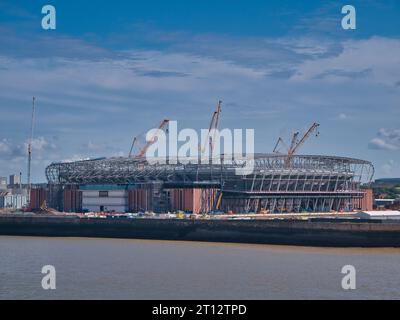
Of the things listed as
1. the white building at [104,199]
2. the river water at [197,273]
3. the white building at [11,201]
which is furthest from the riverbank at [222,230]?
the white building at [11,201]

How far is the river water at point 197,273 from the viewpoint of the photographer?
31219 mm

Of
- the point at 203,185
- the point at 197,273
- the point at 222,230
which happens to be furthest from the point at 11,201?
the point at 197,273

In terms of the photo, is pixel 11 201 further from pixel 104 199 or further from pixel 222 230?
pixel 222 230

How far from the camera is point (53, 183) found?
4016 inches

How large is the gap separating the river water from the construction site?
125 ft

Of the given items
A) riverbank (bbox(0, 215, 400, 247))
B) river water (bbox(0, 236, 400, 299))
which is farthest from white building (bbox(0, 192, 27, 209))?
river water (bbox(0, 236, 400, 299))

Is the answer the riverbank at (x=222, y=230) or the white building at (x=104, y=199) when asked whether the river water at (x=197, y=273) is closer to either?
the riverbank at (x=222, y=230)

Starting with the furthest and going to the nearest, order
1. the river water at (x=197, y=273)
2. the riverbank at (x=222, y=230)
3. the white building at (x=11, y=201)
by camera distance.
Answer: the white building at (x=11, y=201), the riverbank at (x=222, y=230), the river water at (x=197, y=273)

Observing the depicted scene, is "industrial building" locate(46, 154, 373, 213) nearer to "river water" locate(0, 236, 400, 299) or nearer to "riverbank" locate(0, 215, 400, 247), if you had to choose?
"riverbank" locate(0, 215, 400, 247)

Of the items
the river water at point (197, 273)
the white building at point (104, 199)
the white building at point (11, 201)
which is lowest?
the river water at point (197, 273)

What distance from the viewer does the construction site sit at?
299 ft

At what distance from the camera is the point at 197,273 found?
121 ft

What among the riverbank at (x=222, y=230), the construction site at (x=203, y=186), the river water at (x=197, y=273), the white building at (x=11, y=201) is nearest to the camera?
the river water at (x=197, y=273)

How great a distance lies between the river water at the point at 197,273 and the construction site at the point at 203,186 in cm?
3812
